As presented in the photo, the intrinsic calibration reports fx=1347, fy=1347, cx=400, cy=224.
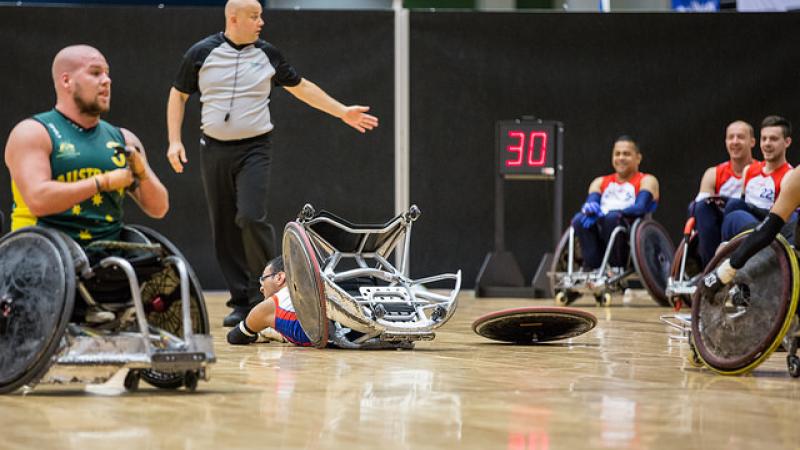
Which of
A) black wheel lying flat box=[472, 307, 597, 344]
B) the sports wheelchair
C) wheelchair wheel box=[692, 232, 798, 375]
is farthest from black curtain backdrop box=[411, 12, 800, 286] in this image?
wheelchair wheel box=[692, 232, 798, 375]

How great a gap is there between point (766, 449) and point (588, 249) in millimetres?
5545

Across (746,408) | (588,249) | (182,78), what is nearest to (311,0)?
(588,249)

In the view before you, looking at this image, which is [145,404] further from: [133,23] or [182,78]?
[133,23]

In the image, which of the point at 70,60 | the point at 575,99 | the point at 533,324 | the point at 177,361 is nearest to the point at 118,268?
the point at 177,361

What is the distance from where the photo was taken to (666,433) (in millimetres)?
2910

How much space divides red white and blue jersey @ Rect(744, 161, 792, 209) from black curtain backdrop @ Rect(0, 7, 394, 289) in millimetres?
3759

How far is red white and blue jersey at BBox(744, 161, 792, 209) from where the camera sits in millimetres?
6023

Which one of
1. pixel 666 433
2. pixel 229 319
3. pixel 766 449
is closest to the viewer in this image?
pixel 766 449

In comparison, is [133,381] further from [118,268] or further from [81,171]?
[81,171]

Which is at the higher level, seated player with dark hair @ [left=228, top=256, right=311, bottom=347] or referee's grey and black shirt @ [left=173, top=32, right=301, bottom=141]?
referee's grey and black shirt @ [left=173, top=32, right=301, bottom=141]

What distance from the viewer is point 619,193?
8430 mm

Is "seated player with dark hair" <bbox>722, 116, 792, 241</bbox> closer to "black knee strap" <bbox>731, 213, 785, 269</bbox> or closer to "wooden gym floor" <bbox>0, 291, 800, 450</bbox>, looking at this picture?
"wooden gym floor" <bbox>0, 291, 800, 450</bbox>

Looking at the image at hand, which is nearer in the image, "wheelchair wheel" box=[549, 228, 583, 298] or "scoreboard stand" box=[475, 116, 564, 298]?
"wheelchair wheel" box=[549, 228, 583, 298]

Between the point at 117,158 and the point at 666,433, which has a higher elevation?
the point at 117,158
